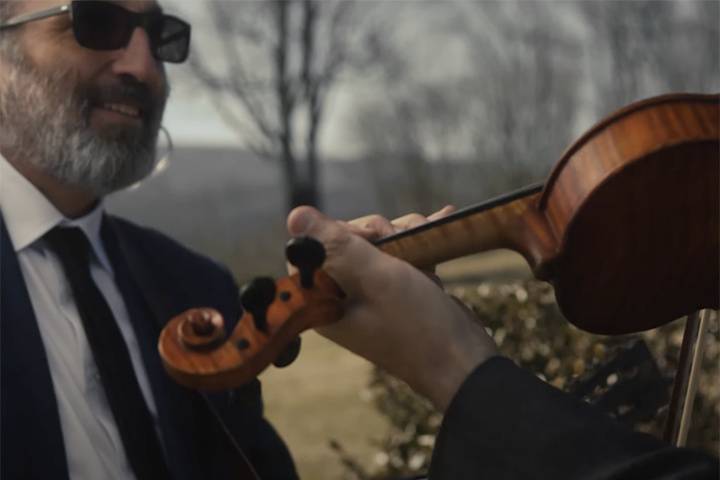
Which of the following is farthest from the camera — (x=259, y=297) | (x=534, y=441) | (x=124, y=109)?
(x=124, y=109)

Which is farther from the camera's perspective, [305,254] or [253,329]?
[253,329]

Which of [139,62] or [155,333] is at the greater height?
[139,62]

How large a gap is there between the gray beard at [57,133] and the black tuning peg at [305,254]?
1070 mm

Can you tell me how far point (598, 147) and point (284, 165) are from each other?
16792 mm

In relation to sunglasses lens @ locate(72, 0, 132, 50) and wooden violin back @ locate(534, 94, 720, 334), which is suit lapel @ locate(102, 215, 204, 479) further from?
wooden violin back @ locate(534, 94, 720, 334)

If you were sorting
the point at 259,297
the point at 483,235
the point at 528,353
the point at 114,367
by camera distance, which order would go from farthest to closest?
the point at 528,353, the point at 114,367, the point at 483,235, the point at 259,297

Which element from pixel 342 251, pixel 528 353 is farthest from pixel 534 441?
pixel 528 353

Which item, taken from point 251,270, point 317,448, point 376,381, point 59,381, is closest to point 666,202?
point 59,381

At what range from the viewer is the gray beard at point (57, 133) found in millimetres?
2139

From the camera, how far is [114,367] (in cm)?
192

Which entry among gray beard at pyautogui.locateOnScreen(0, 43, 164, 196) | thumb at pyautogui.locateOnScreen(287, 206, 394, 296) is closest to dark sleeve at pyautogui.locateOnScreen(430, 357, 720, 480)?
thumb at pyautogui.locateOnScreen(287, 206, 394, 296)

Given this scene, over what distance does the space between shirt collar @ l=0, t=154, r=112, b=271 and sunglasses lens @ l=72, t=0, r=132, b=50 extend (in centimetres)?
36

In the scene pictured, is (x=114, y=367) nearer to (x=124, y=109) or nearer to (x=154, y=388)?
(x=154, y=388)

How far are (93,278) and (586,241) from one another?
118 centimetres
